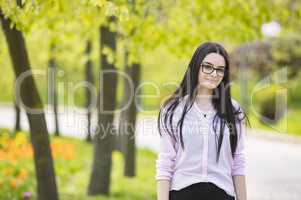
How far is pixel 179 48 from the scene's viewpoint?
8.66 metres

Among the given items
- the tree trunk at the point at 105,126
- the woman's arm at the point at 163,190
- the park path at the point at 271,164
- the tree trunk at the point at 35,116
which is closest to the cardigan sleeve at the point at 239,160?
the woman's arm at the point at 163,190

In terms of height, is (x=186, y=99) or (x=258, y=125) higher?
(x=186, y=99)

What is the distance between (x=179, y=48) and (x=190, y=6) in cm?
65

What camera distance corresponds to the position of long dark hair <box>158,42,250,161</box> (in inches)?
146

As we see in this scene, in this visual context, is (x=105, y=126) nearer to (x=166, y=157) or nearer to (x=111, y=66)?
(x=111, y=66)

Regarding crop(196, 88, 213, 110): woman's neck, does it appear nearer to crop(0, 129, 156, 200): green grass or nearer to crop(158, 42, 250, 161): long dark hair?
crop(158, 42, 250, 161): long dark hair

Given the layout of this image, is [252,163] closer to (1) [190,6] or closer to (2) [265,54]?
(1) [190,6]

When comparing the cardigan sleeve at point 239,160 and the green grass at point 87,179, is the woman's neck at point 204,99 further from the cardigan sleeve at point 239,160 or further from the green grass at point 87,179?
the green grass at point 87,179

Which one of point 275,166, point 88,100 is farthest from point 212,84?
point 88,100

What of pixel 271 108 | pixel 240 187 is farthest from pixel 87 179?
pixel 271 108

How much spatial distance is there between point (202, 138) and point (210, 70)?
44 centimetres

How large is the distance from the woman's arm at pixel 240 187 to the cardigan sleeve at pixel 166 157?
45 centimetres

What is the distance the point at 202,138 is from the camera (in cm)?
368

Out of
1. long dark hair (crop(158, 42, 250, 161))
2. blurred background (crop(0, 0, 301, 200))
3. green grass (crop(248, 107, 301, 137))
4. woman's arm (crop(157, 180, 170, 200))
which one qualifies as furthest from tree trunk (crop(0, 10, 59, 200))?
green grass (crop(248, 107, 301, 137))
